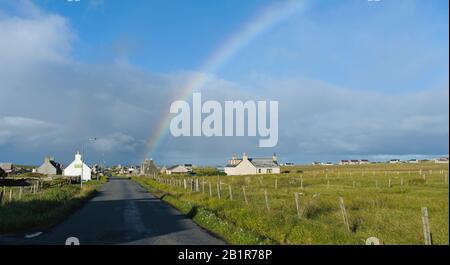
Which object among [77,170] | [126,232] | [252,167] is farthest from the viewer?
[252,167]

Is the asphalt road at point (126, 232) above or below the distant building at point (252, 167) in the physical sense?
below

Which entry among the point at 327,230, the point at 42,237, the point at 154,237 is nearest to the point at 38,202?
the point at 42,237

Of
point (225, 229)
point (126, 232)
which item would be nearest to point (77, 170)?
point (126, 232)

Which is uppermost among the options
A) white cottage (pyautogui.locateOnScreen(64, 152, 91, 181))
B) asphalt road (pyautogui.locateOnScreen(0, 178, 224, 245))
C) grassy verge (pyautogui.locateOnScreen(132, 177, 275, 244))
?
white cottage (pyautogui.locateOnScreen(64, 152, 91, 181))

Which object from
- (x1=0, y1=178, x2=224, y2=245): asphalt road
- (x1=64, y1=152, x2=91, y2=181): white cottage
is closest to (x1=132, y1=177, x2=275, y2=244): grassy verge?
(x1=0, y1=178, x2=224, y2=245): asphalt road

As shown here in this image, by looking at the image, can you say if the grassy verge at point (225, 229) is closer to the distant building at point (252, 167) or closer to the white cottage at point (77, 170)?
the white cottage at point (77, 170)

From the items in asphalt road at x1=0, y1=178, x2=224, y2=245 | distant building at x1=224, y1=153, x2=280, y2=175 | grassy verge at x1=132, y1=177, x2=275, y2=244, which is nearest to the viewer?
grassy verge at x1=132, y1=177, x2=275, y2=244

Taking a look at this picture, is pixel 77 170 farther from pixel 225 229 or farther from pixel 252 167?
pixel 225 229

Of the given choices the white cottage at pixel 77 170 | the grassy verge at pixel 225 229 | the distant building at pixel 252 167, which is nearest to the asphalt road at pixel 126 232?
the grassy verge at pixel 225 229

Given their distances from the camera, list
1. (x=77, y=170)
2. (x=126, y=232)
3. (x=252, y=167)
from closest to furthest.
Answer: (x=126, y=232) → (x=77, y=170) → (x=252, y=167)

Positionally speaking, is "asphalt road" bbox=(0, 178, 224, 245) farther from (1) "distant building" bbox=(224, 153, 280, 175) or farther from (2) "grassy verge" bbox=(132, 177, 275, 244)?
(1) "distant building" bbox=(224, 153, 280, 175)
